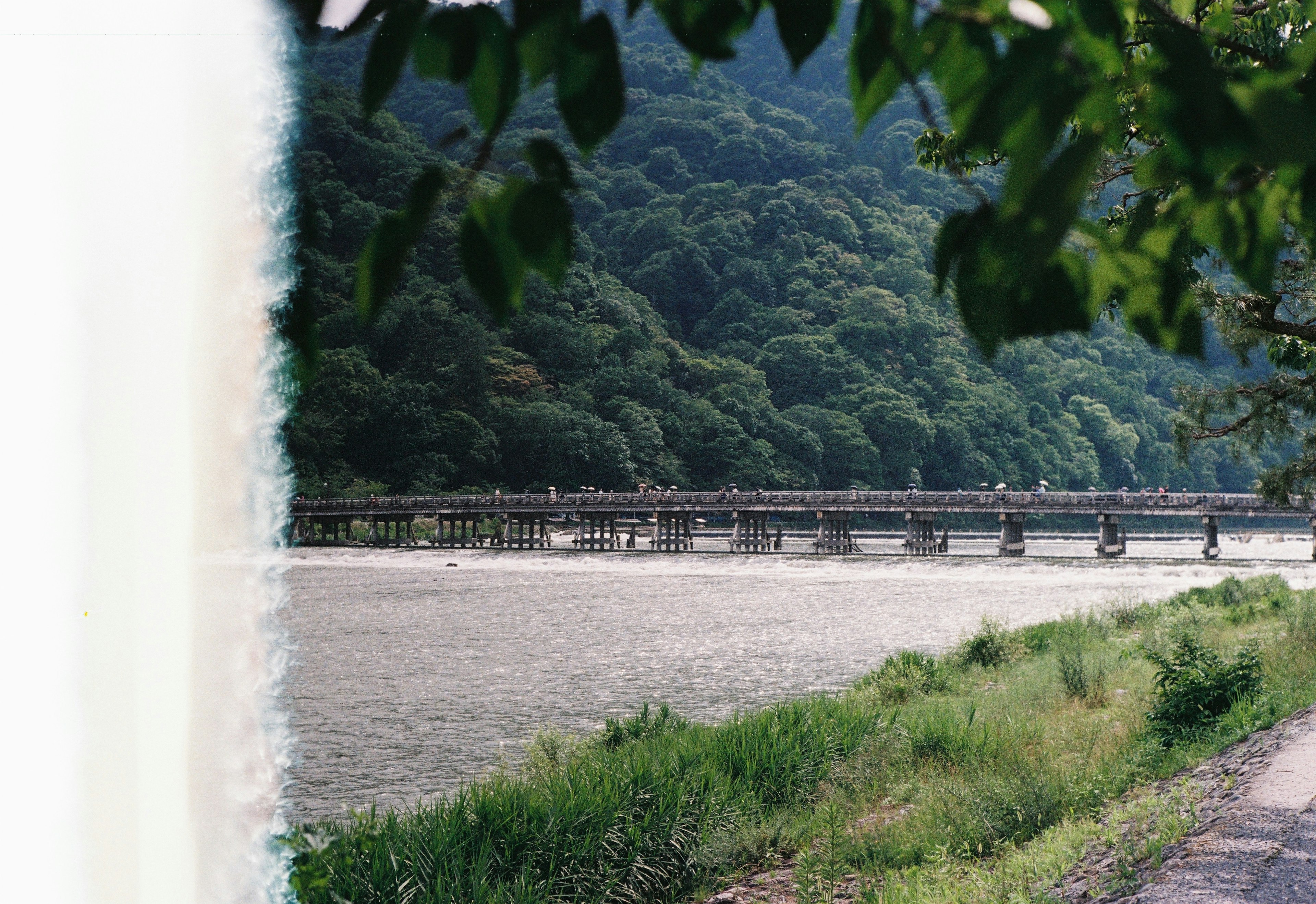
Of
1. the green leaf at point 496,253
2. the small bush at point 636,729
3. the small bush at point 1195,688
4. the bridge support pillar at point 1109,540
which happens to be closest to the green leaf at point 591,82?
the green leaf at point 496,253

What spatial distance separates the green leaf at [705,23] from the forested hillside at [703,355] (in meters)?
69.7

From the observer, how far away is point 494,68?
1.50 m

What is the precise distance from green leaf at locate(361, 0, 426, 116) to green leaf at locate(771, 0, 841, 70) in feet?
1.82

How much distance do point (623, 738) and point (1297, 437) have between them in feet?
44.4

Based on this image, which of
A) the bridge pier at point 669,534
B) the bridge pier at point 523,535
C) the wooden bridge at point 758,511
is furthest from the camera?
the bridge pier at point 523,535

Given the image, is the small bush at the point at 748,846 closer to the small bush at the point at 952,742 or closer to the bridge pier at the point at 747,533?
the small bush at the point at 952,742

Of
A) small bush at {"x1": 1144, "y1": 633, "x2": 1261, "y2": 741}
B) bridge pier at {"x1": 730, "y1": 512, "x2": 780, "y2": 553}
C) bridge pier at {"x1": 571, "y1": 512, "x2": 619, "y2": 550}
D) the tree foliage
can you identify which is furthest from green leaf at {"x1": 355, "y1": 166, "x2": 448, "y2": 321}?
bridge pier at {"x1": 571, "y1": 512, "x2": 619, "y2": 550}

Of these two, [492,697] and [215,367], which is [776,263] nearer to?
[492,697]

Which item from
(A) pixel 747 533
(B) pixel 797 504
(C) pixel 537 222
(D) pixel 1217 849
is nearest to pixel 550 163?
(C) pixel 537 222

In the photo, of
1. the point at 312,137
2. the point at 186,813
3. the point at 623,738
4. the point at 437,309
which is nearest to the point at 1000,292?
the point at 186,813

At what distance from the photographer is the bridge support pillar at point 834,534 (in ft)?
245

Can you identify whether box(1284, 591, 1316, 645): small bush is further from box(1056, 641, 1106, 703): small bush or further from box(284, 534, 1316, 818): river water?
box(284, 534, 1316, 818): river water

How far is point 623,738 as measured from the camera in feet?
43.4

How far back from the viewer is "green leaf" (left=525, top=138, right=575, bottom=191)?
4.89 feet
